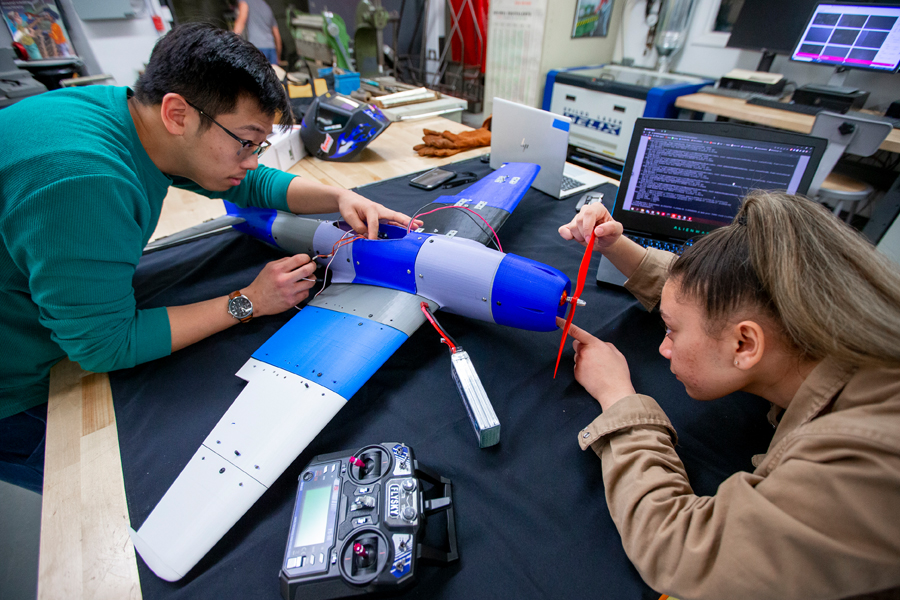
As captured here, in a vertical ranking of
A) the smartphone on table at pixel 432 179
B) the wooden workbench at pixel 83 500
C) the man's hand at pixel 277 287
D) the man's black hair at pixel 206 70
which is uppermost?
the man's black hair at pixel 206 70

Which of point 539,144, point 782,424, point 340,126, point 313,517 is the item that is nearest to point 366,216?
point 313,517

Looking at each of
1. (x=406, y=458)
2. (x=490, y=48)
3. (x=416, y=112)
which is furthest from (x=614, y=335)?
(x=490, y=48)

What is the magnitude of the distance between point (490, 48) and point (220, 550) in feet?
17.3

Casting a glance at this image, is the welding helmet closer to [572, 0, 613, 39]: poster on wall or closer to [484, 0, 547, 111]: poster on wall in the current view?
[484, 0, 547, 111]: poster on wall

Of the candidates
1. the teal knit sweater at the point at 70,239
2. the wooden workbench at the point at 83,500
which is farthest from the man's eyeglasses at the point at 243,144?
the wooden workbench at the point at 83,500

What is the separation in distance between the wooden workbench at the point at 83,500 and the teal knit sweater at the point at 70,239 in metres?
0.12

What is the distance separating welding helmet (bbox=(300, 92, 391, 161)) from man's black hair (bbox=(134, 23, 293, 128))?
151 centimetres

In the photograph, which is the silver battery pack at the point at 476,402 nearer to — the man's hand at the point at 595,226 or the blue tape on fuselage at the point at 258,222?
the man's hand at the point at 595,226

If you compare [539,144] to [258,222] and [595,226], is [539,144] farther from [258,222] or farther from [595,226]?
[258,222]

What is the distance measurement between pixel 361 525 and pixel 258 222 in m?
1.46

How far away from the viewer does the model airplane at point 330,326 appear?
0.84 meters

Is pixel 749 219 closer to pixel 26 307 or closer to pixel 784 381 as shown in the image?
pixel 784 381

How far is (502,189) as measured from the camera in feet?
6.32

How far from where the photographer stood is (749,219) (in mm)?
748
